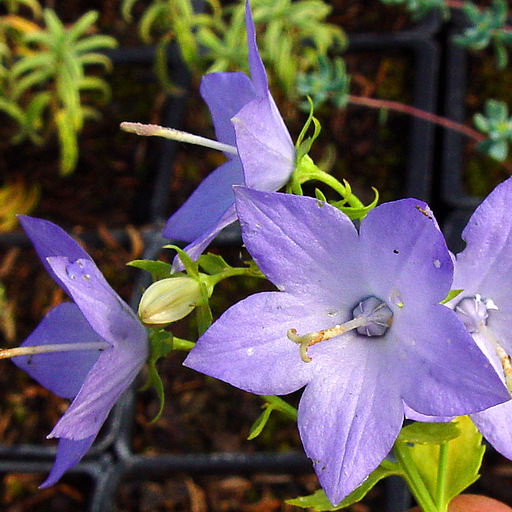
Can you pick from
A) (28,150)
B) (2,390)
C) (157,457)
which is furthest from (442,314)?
(28,150)

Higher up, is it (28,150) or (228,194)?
(228,194)

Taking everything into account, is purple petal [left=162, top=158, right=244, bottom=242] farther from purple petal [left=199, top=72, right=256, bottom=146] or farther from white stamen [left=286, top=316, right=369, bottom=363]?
white stamen [left=286, top=316, right=369, bottom=363]

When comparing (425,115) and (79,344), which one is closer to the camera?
(79,344)

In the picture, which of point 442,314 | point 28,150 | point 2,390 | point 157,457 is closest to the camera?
point 442,314

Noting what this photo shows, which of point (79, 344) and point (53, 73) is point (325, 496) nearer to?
point (79, 344)

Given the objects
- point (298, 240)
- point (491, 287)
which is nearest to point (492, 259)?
point (491, 287)

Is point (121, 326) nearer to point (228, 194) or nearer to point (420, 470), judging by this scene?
point (228, 194)

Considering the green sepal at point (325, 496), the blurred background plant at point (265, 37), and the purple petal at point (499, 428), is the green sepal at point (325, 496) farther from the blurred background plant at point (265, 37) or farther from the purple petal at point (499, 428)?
the blurred background plant at point (265, 37)
